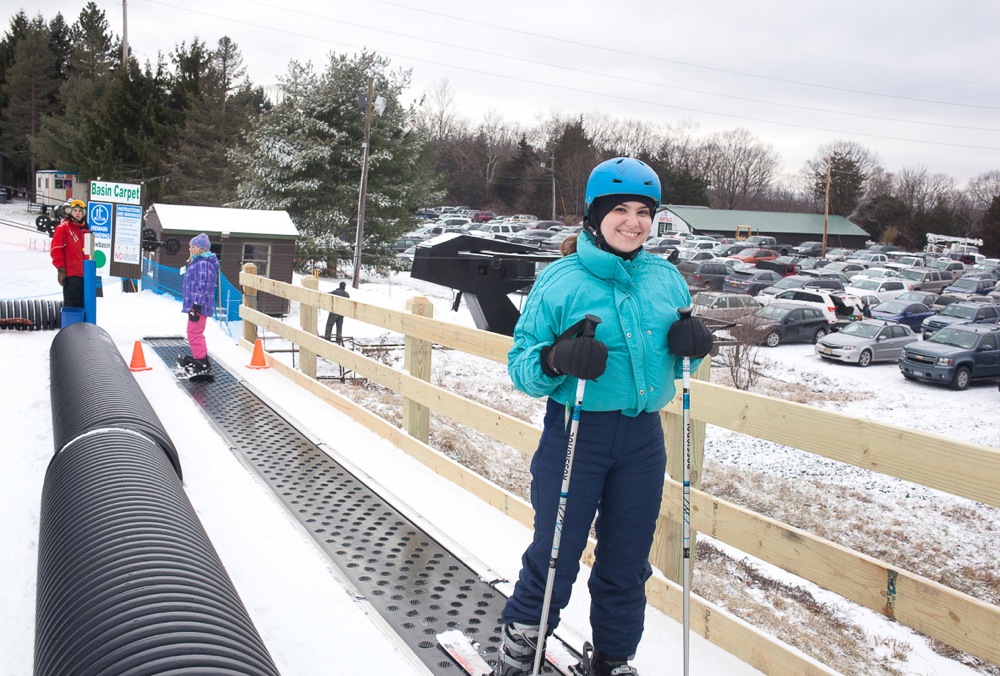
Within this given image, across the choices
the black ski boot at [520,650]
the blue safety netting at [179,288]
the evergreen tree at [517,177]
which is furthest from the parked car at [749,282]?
the evergreen tree at [517,177]

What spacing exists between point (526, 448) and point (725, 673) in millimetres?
1652

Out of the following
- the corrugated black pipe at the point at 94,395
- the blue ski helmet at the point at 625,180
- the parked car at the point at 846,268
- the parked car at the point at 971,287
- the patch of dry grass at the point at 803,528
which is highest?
the parked car at the point at 846,268

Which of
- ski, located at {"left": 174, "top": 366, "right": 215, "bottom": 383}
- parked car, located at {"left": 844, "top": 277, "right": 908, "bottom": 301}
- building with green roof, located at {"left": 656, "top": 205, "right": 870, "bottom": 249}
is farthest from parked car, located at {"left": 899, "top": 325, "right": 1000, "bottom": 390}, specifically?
building with green roof, located at {"left": 656, "top": 205, "right": 870, "bottom": 249}

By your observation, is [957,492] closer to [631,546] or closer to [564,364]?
[631,546]

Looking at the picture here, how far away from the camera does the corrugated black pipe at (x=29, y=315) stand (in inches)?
416

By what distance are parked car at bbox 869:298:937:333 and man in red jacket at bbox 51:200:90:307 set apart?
28.9m

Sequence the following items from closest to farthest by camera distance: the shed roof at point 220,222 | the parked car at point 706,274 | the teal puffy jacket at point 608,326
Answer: the teal puffy jacket at point 608,326
the shed roof at point 220,222
the parked car at point 706,274

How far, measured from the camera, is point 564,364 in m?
2.52

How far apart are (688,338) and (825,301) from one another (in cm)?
2925

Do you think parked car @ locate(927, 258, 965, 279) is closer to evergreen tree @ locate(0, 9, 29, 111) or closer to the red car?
the red car

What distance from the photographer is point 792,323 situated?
1069 inches

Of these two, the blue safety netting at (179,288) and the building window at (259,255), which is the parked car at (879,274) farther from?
the blue safety netting at (179,288)

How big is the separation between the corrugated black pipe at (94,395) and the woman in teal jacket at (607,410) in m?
2.58

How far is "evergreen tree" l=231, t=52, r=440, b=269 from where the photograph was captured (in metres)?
34.2
